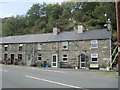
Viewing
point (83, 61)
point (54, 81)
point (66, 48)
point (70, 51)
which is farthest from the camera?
point (66, 48)

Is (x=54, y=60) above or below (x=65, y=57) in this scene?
below

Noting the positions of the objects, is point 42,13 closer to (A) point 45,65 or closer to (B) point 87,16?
(B) point 87,16

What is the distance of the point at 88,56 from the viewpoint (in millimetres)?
22641

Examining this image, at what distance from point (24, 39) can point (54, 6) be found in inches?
1285

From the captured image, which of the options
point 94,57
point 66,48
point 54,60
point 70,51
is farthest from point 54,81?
point 54,60

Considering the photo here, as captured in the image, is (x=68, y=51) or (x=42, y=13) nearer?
(x=68, y=51)

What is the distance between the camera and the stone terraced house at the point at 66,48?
868 inches

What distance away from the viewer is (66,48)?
81.3 feet

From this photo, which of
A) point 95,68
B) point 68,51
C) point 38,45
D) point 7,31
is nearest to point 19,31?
point 7,31

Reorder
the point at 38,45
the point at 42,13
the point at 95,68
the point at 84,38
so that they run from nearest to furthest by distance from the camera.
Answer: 1. the point at 95,68
2. the point at 84,38
3. the point at 38,45
4. the point at 42,13

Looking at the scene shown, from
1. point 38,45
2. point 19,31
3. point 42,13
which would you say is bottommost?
point 38,45

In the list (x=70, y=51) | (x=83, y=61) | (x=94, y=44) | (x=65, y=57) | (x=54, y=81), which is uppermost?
(x=94, y=44)

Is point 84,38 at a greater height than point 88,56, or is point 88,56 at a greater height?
point 84,38

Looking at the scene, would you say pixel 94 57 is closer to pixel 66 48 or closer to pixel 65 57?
pixel 65 57
